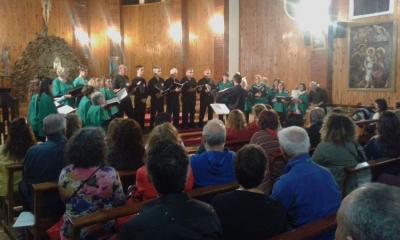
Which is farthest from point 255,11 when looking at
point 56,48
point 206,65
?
point 56,48

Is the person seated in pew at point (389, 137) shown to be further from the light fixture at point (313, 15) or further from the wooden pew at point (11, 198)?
the light fixture at point (313, 15)

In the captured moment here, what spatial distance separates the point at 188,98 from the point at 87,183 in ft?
28.1

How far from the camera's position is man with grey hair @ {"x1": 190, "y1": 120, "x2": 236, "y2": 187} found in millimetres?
3303

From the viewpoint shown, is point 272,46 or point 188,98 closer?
point 188,98

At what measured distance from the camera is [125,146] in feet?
11.9

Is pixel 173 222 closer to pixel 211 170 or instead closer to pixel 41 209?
pixel 211 170

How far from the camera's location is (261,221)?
2238 mm

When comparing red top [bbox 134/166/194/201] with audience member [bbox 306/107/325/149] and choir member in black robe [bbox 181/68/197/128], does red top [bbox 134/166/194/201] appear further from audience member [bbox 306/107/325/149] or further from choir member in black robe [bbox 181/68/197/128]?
choir member in black robe [bbox 181/68/197/128]

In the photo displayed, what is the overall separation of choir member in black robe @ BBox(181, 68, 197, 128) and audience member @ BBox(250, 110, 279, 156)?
6.42m

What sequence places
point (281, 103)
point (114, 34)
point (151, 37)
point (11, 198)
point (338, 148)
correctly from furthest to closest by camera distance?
1. point (151, 37)
2. point (114, 34)
3. point (281, 103)
4. point (11, 198)
5. point (338, 148)

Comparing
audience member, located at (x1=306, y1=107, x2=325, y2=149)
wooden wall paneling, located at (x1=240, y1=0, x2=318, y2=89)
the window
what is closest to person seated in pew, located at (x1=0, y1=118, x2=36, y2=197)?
audience member, located at (x1=306, y1=107, x2=325, y2=149)

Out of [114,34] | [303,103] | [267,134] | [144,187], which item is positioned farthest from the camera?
[114,34]

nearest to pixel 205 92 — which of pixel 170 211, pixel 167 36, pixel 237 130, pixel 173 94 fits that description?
pixel 173 94

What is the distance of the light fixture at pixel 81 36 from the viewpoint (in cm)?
1562
